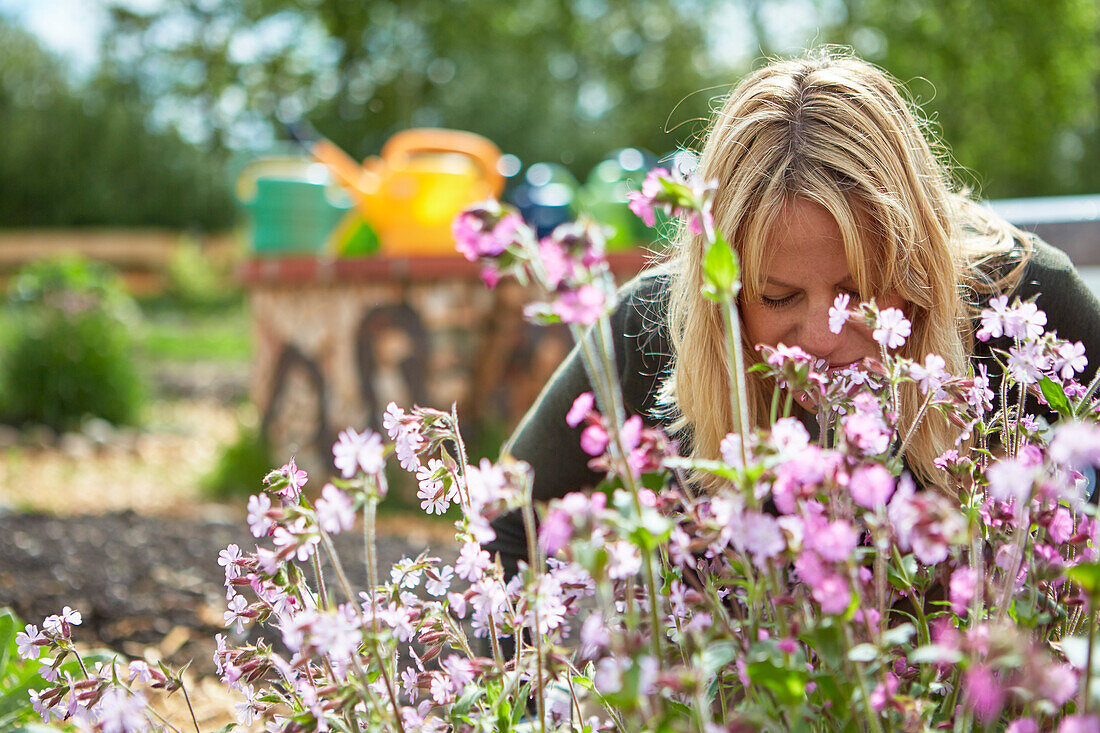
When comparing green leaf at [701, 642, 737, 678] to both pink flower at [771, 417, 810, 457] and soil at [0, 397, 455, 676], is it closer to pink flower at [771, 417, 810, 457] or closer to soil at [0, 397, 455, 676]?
pink flower at [771, 417, 810, 457]

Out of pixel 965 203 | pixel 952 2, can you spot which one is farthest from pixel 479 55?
pixel 965 203

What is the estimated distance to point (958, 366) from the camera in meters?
1.29

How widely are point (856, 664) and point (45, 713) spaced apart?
785mm

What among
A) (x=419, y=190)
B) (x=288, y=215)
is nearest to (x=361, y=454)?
(x=419, y=190)

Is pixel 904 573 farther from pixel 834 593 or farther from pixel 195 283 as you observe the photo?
pixel 195 283

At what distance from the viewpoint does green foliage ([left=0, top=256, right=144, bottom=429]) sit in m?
6.79

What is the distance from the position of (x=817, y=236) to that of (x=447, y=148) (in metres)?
4.43

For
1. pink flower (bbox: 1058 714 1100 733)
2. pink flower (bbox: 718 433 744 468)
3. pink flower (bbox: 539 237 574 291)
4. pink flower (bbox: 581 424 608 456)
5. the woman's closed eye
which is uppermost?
pink flower (bbox: 539 237 574 291)

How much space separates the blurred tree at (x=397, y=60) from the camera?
18.9 m

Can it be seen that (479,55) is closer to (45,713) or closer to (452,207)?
(452,207)

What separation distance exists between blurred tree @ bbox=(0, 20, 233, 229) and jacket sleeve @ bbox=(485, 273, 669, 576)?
18617 millimetres

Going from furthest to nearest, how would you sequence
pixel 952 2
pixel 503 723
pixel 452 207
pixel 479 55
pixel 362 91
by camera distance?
pixel 362 91, pixel 479 55, pixel 952 2, pixel 452 207, pixel 503 723

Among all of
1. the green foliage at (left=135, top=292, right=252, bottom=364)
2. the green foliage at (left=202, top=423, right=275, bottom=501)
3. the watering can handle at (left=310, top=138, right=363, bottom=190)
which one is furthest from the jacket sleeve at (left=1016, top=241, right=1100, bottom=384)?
the green foliage at (left=135, top=292, right=252, bottom=364)

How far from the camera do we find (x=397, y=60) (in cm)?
1953
